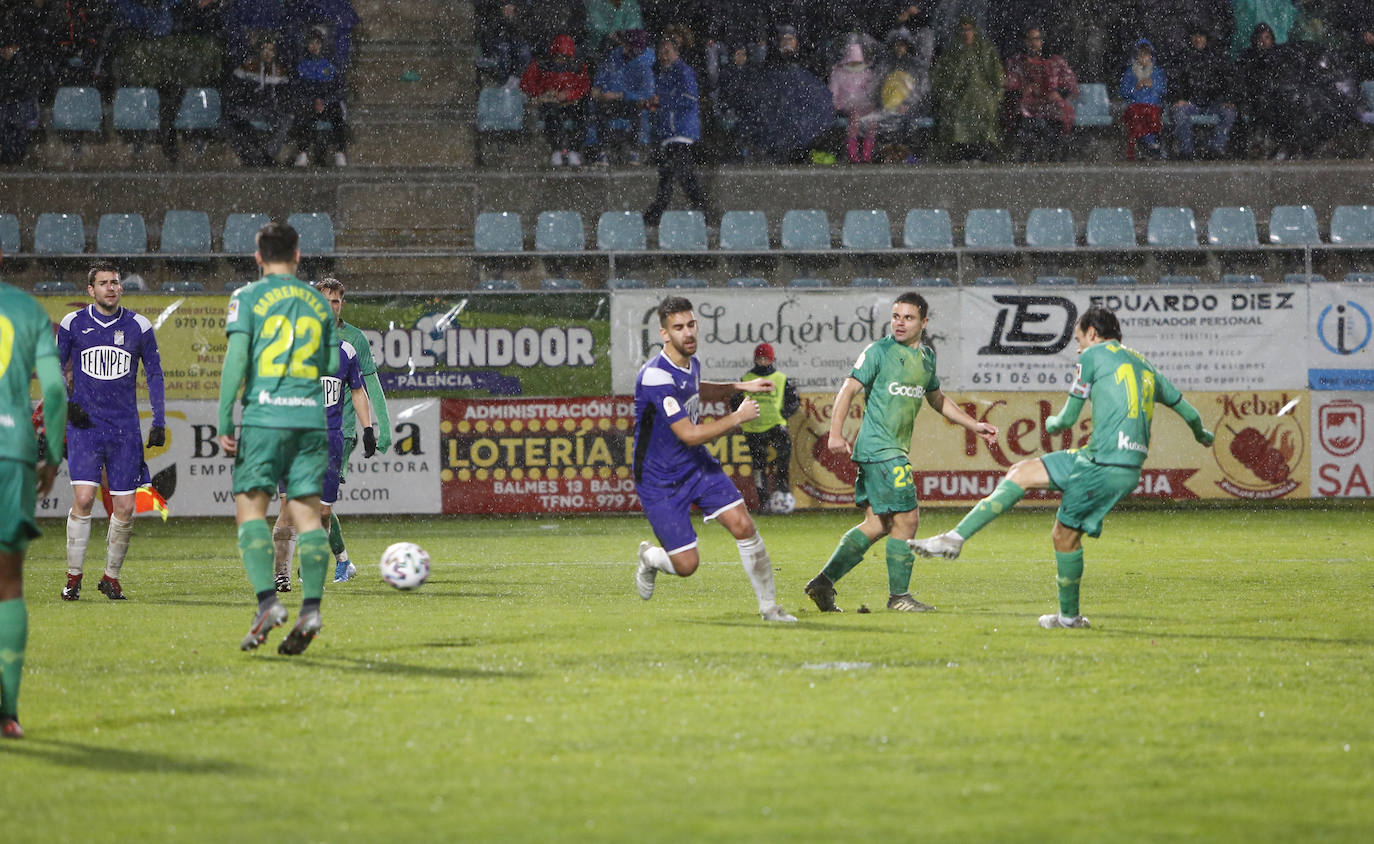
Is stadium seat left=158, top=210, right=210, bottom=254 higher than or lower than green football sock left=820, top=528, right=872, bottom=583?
higher

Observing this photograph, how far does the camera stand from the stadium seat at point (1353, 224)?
23.3 m

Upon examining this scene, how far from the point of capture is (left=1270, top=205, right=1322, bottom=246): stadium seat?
76.4ft

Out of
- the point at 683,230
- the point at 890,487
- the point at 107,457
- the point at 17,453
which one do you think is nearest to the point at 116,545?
the point at 107,457

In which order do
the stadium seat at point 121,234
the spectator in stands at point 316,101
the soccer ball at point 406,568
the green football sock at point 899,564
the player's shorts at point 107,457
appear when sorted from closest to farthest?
1. the soccer ball at point 406,568
2. the green football sock at point 899,564
3. the player's shorts at point 107,457
4. the stadium seat at point 121,234
5. the spectator in stands at point 316,101

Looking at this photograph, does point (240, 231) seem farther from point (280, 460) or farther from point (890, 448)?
point (280, 460)

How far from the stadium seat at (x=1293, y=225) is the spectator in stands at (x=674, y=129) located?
27.9 ft

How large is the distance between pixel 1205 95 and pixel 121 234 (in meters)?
16.3

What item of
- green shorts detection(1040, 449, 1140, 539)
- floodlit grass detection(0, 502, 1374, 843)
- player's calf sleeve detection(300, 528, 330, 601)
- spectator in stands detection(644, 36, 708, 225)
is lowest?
floodlit grass detection(0, 502, 1374, 843)

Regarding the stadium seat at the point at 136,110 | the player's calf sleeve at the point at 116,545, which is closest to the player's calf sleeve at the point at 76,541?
the player's calf sleeve at the point at 116,545

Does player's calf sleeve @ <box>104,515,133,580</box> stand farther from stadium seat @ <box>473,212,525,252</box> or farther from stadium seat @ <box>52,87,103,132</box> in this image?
stadium seat @ <box>52,87,103,132</box>

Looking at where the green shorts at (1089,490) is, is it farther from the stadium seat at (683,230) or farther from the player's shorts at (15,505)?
the stadium seat at (683,230)

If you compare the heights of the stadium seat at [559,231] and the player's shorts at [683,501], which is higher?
the stadium seat at [559,231]

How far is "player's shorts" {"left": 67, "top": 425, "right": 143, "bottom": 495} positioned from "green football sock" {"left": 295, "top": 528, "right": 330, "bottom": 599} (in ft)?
12.8

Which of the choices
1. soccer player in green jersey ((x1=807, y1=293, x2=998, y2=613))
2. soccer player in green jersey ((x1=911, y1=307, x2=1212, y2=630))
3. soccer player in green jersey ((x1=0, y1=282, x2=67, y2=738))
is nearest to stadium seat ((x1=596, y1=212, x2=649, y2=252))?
soccer player in green jersey ((x1=807, y1=293, x2=998, y2=613))
